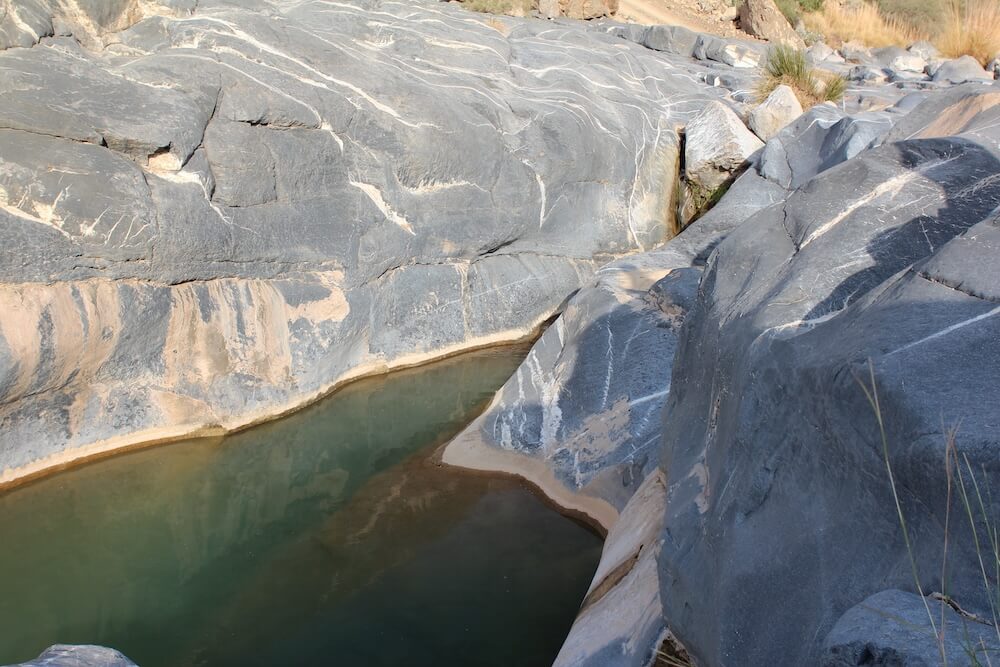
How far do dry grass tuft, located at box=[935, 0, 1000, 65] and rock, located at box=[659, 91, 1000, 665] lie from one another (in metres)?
10.2

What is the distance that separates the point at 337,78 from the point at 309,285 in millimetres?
1669

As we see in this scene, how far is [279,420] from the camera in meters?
6.46

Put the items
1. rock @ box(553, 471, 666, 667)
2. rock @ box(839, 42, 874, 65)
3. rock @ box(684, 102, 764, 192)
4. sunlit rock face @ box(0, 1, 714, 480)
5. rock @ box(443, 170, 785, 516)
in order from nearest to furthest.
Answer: rock @ box(553, 471, 666, 667) → rock @ box(443, 170, 785, 516) → sunlit rock face @ box(0, 1, 714, 480) → rock @ box(684, 102, 764, 192) → rock @ box(839, 42, 874, 65)

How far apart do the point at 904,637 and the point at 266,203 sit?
572 cm

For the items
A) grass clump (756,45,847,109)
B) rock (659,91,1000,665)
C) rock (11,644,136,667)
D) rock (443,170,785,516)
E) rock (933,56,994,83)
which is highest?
rock (659,91,1000,665)

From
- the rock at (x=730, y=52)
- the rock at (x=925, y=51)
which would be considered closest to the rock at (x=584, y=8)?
the rock at (x=730, y=52)

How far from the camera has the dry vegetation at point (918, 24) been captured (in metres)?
A: 12.3

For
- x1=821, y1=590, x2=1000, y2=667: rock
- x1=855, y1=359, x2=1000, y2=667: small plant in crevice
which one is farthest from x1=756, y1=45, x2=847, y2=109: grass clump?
x1=821, y1=590, x2=1000, y2=667: rock

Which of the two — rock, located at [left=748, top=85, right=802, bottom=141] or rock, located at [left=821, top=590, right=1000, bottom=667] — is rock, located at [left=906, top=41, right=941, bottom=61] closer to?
rock, located at [left=748, top=85, right=802, bottom=141]

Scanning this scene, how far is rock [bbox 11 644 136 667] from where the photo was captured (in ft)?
9.68

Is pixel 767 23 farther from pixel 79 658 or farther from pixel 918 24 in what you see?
pixel 79 658

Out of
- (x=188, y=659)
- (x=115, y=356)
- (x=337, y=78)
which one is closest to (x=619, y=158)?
(x=337, y=78)

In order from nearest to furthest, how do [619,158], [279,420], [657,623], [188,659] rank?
[657,623] → [188,659] → [279,420] → [619,158]

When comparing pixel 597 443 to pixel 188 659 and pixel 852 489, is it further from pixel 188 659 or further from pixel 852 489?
pixel 852 489
